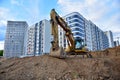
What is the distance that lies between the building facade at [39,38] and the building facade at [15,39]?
22.5 metres

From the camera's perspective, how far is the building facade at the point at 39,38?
2992 inches

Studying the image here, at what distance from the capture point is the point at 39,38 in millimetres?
79188

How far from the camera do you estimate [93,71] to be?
402 inches

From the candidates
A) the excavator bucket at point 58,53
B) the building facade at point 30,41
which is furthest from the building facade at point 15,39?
the excavator bucket at point 58,53

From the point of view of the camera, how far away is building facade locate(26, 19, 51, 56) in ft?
249

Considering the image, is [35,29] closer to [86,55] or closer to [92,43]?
[92,43]

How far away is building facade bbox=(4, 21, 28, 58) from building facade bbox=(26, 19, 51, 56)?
22.5 meters

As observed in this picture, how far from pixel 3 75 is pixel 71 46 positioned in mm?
8064

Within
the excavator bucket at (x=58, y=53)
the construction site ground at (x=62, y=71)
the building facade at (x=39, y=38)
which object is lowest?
the construction site ground at (x=62, y=71)

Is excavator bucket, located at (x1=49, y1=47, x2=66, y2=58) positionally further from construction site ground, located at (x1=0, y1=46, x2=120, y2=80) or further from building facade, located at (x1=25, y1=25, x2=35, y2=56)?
building facade, located at (x1=25, y1=25, x2=35, y2=56)

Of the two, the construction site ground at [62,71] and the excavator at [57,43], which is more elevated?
the excavator at [57,43]

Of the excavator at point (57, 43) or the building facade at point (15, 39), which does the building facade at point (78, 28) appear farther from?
the building facade at point (15, 39)

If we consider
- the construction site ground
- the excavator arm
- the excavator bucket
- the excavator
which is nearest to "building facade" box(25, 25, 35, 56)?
the excavator

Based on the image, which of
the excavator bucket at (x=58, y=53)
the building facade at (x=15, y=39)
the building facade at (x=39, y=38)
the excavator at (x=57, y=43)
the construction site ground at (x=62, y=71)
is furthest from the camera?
the building facade at (x=15, y=39)
